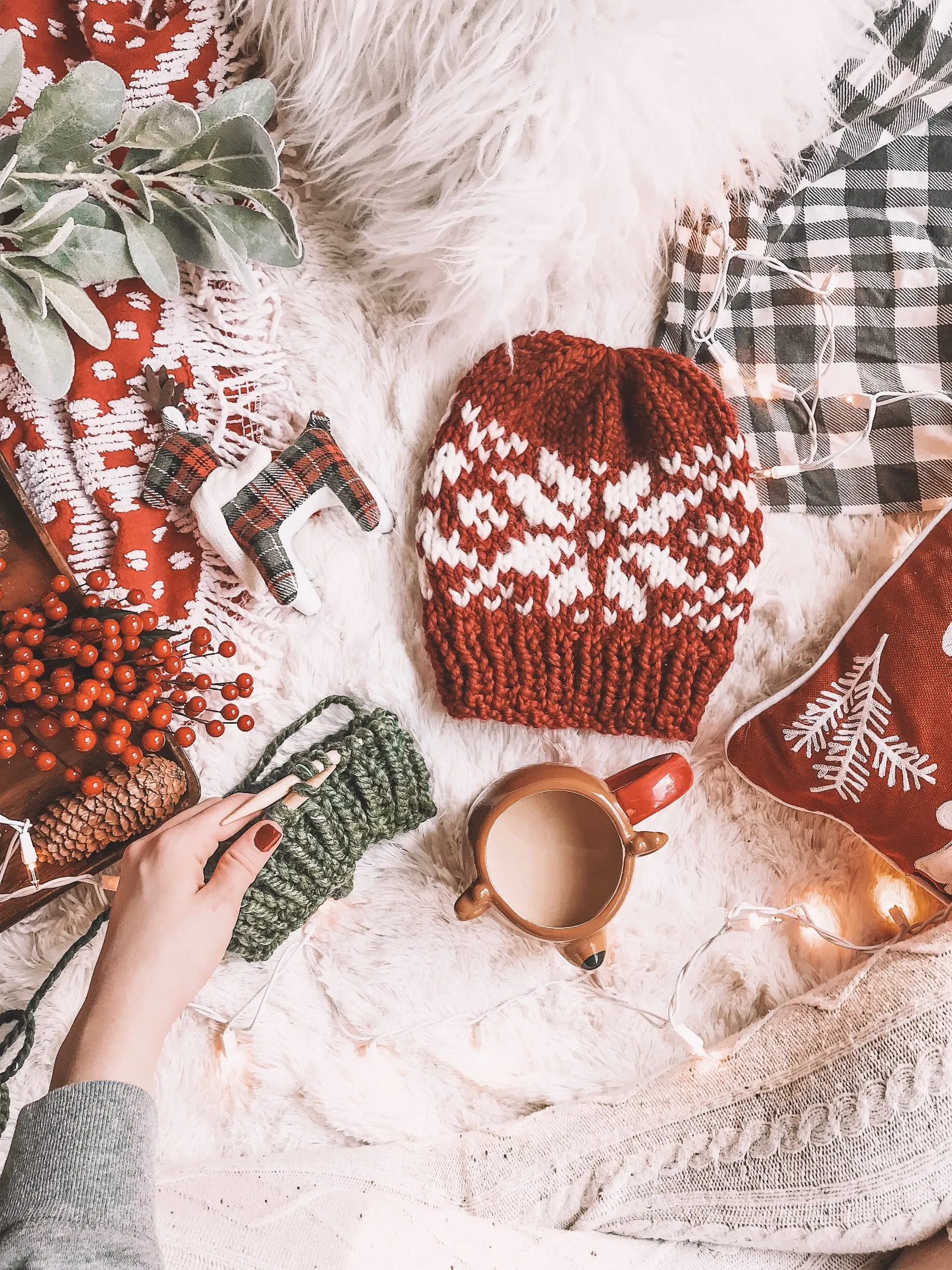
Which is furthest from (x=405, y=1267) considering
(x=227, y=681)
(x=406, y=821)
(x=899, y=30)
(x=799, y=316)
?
(x=899, y=30)

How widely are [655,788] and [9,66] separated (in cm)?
75

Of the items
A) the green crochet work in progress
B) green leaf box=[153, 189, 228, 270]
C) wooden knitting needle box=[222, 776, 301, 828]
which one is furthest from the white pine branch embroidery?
green leaf box=[153, 189, 228, 270]

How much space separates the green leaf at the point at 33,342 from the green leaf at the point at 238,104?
0.66ft

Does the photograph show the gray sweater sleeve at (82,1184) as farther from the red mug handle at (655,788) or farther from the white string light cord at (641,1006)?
the red mug handle at (655,788)

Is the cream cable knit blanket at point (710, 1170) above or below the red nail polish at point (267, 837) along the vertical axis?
below

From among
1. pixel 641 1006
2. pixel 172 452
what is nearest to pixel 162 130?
pixel 172 452

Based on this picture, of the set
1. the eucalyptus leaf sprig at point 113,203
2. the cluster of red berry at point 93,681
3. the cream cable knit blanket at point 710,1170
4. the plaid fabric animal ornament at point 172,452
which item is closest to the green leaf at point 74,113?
the eucalyptus leaf sprig at point 113,203

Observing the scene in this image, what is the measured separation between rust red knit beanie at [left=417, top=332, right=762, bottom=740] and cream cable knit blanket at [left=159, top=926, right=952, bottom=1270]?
14.0 inches

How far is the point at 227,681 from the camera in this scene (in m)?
0.84

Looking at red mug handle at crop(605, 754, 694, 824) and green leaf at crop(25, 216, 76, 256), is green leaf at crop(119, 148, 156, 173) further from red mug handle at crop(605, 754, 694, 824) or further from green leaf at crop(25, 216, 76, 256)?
red mug handle at crop(605, 754, 694, 824)

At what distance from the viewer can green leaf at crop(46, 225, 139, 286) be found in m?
0.70

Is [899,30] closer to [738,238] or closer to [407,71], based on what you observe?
[738,238]

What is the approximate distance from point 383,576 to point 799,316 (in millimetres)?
494

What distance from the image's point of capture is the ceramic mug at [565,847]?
2.50ft
